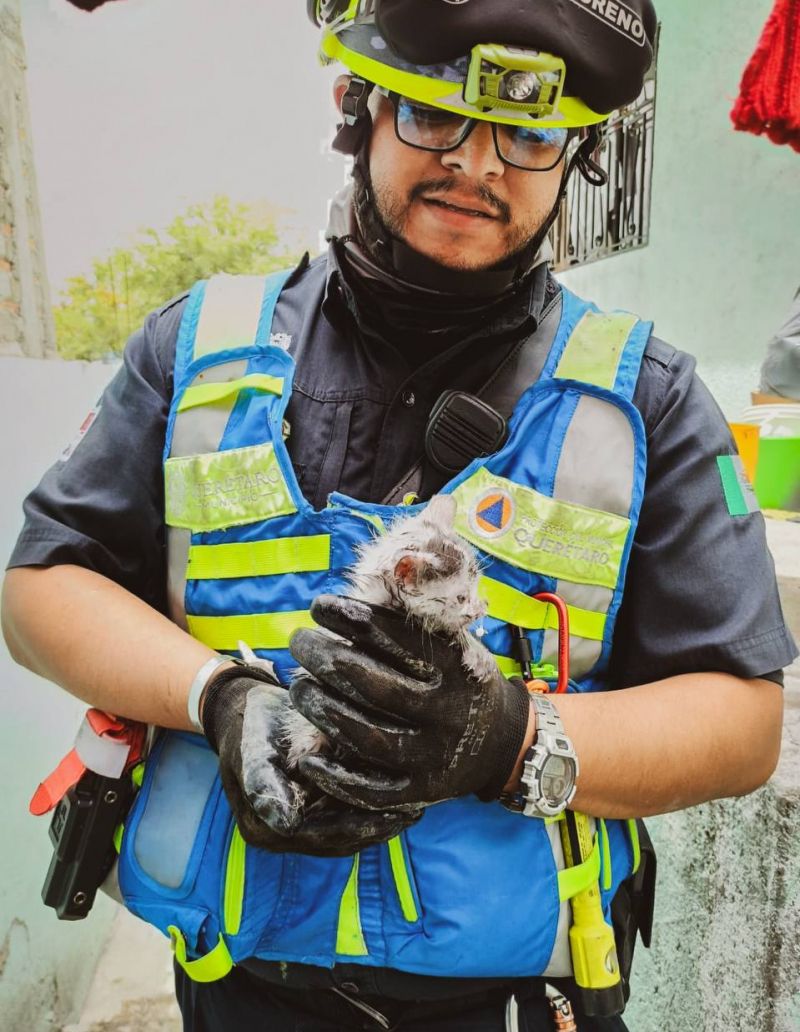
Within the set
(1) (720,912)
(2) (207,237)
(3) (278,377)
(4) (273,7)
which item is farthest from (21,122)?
(1) (720,912)

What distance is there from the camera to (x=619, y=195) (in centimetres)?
604

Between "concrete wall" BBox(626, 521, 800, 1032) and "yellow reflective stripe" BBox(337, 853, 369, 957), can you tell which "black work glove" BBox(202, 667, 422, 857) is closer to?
"yellow reflective stripe" BBox(337, 853, 369, 957)

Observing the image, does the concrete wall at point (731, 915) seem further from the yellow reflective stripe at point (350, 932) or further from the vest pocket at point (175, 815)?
the vest pocket at point (175, 815)

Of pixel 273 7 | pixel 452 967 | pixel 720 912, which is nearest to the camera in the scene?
pixel 452 967

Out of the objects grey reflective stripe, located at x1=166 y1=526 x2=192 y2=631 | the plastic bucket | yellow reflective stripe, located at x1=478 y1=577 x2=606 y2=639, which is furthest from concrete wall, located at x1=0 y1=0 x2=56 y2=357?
the plastic bucket

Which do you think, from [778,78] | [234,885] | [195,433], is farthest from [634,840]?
[778,78]

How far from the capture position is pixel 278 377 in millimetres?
1434

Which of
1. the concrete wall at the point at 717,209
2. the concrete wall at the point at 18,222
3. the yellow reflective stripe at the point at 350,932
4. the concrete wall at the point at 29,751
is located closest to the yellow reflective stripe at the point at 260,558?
the yellow reflective stripe at the point at 350,932

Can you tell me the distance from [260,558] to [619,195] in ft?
18.8

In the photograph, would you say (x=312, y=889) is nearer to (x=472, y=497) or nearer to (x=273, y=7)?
(x=472, y=497)

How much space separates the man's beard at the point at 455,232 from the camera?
4.67ft

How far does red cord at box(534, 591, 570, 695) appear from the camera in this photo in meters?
1.29

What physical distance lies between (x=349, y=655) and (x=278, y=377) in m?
0.68

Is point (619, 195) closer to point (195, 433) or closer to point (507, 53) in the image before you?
point (507, 53)
